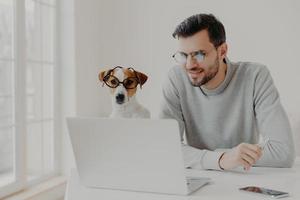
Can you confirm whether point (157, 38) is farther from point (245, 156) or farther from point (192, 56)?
point (245, 156)

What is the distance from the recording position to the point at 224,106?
1827mm

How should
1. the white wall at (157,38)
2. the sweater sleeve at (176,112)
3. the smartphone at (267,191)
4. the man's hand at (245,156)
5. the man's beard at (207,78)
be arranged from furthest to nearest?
the white wall at (157,38) → the man's beard at (207,78) → the sweater sleeve at (176,112) → the man's hand at (245,156) → the smartphone at (267,191)

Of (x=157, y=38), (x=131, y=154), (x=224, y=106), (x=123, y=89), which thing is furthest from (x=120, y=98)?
(x=157, y=38)

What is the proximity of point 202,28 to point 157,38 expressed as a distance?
5.88ft

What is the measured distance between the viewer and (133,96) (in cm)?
140

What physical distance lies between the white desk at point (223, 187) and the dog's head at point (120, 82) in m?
0.28

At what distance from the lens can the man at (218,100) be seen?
5.23 feet

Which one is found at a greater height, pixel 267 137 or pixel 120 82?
pixel 120 82

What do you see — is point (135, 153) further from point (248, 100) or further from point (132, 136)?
point (248, 100)

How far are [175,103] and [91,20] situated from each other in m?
1.81

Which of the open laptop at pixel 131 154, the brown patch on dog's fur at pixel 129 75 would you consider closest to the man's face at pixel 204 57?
the brown patch on dog's fur at pixel 129 75

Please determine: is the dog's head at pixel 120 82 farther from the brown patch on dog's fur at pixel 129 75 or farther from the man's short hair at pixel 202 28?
the man's short hair at pixel 202 28

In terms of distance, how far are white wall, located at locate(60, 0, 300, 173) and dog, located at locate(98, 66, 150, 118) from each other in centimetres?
190

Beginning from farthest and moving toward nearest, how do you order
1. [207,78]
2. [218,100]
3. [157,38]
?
[157,38]
[218,100]
[207,78]
